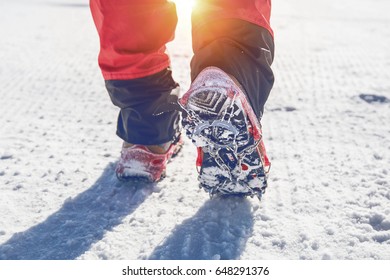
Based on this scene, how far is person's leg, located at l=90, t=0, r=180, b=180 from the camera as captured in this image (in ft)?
4.07

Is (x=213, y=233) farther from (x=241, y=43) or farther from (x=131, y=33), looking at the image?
(x=131, y=33)

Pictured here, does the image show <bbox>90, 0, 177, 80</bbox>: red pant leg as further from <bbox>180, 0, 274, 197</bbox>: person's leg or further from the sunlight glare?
the sunlight glare

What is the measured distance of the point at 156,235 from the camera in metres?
1.11

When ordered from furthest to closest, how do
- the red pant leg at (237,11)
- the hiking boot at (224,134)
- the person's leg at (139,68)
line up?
the person's leg at (139,68), the red pant leg at (237,11), the hiking boot at (224,134)

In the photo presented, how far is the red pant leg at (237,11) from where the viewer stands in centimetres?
114

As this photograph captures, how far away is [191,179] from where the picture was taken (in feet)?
4.53

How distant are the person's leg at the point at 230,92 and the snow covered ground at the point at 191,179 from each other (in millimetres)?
101

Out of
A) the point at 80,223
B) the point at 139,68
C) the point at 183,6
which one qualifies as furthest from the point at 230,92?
the point at 183,6

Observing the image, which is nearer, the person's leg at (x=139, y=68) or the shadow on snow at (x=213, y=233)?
the shadow on snow at (x=213, y=233)

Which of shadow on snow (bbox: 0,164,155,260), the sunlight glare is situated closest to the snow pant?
shadow on snow (bbox: 0,164,155,260)

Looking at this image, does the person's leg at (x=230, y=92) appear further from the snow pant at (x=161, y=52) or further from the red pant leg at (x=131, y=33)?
the red pant leg at (x=131, y=33)

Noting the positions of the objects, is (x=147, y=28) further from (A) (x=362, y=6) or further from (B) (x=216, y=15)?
(A) (x=362, y=6)

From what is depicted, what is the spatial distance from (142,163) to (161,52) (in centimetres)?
31

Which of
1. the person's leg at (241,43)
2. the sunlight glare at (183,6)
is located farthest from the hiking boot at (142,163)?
the sunlight glare at (183,6)
